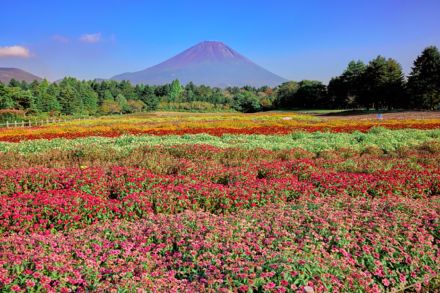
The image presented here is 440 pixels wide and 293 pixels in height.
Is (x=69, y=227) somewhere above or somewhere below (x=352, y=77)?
below

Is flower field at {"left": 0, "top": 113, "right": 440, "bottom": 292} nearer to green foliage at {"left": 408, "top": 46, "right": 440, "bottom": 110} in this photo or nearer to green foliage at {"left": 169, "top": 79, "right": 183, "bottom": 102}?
green foliage at {"left": 408, "top": 46, "right": 440, "bottom": 110}

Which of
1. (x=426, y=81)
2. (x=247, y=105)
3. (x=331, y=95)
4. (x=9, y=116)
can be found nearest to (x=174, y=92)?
(x=247, y=105)

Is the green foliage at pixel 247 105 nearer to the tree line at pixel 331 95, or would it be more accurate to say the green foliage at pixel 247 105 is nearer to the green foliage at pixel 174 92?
the tree line at pixel 331 95

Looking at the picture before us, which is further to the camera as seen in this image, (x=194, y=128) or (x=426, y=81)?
(x=426, y=81)

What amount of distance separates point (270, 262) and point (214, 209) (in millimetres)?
2991

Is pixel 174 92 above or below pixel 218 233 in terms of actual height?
above

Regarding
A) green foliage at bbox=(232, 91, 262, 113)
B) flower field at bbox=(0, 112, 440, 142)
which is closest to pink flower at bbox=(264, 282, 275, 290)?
flower field at bbox=(0, 112, 440, 142)

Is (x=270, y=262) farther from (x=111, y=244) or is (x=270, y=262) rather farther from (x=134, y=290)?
(x=111, y=244)

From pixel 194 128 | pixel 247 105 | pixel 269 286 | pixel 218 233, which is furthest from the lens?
pixel 247 105

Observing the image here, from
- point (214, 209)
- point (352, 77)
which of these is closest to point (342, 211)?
point (214, 209)

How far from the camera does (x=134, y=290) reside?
3270 mm

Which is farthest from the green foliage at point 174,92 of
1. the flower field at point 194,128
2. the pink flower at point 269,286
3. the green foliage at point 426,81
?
the pink flower at point 269,286

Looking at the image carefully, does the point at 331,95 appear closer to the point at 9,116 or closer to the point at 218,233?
the point at 9,116

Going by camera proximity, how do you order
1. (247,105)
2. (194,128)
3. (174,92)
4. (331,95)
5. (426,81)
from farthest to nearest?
(174,92) < (247,105) < (331,95) < (426,81) < (194,128)
